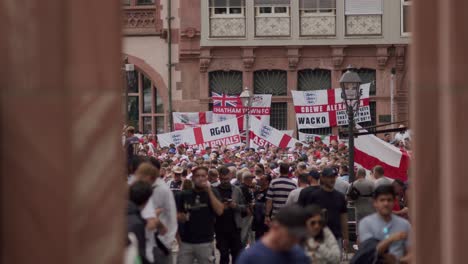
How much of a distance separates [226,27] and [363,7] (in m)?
4.93

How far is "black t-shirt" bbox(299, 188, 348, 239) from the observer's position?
44.7 ft

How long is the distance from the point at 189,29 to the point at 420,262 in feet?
125

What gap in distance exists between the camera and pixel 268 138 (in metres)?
33.8

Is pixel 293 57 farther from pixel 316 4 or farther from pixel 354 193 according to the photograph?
pixel 354 193

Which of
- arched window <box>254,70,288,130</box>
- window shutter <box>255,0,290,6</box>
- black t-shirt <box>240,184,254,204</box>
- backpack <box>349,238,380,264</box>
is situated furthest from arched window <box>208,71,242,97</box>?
backpack <box>349,238,380,264</box>

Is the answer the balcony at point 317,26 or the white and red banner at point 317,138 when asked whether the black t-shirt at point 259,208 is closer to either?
the white and red banner at point 317,138

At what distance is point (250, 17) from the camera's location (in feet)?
144

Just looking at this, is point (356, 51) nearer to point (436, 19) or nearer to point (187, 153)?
point (187, 153)

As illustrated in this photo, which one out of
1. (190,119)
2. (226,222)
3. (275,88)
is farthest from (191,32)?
(226,222)

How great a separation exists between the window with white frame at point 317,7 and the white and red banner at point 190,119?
6.87 m

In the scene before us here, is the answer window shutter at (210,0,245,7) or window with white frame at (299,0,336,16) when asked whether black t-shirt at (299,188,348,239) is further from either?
window shutter at (210,0,245,7)

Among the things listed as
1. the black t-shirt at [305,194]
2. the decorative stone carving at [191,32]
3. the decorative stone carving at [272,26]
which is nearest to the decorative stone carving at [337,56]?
the decorative stone carving at [272,26]

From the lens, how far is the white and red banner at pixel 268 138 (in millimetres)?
33625

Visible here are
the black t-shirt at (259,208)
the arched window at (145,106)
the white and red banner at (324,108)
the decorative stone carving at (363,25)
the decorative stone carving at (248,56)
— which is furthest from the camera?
the arched window at (145,106)
